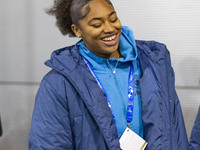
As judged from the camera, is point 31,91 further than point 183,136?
Yes

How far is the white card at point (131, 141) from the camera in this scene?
4.31ft

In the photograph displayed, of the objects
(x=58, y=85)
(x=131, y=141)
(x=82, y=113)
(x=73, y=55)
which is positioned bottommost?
(x=131, y=141)

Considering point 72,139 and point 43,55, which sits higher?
point 43,55

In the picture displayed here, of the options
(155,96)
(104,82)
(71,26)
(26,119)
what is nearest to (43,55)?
(26,119)

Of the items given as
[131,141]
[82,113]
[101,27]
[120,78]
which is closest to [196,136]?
[131,141]

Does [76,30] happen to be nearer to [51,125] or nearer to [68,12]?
[68,12]

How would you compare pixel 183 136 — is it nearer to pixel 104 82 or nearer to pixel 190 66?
pixel 104 82

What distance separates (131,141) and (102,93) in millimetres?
253

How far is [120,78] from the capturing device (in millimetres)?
1392

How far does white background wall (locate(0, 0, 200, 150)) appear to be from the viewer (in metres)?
2.03

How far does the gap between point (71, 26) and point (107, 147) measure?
62cm

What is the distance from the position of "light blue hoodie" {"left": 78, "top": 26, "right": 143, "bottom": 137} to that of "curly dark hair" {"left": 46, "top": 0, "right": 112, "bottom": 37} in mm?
134

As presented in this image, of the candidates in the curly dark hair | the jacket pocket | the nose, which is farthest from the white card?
the curly dark hair

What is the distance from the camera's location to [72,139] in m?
1.29
